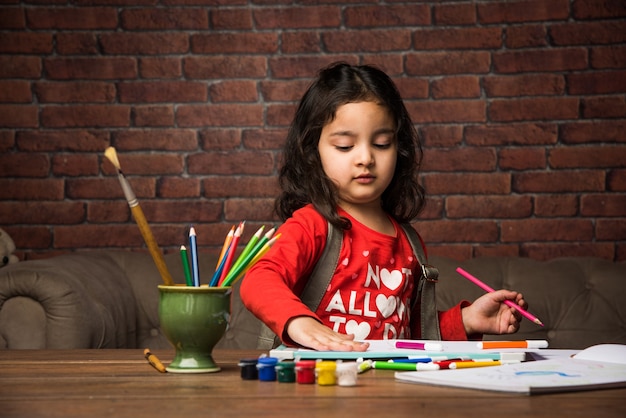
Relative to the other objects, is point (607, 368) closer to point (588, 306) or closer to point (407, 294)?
point (407, 294)

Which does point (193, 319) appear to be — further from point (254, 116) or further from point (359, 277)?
point (254, 116)

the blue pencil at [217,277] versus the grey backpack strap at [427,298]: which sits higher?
the blue pencil at [217,277]

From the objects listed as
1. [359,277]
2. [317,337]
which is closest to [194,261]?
[317,337]

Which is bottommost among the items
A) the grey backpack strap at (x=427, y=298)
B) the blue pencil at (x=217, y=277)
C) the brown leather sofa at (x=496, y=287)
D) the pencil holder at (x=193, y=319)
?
the brown leather sofa at (x=496, y=287)

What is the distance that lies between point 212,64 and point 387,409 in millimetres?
2391

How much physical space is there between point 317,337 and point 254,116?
1.97m

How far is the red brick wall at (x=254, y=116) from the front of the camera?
3.00 metres

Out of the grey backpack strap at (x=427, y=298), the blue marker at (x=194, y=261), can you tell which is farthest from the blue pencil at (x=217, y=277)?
the grey backpack strap at (x=427, y=298)

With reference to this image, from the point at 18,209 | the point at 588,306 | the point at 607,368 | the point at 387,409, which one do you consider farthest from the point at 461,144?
the point at 387,409

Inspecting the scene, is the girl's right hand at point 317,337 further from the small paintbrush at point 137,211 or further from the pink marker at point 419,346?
the small paintbrush at point 137,211

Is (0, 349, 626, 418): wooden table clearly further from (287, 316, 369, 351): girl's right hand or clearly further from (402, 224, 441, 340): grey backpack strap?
(402, 224, 441, 340): grey backpack strap

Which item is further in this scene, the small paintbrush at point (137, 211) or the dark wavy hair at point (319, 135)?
the dark wavy hair at point (319, 135)

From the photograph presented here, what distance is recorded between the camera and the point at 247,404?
2.77ft

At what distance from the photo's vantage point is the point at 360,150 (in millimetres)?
1636
